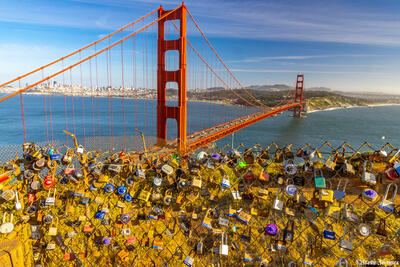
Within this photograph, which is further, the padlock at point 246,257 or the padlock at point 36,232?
the padlock at point 36,232

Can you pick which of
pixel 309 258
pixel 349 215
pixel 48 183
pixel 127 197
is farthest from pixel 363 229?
pixel 48 183

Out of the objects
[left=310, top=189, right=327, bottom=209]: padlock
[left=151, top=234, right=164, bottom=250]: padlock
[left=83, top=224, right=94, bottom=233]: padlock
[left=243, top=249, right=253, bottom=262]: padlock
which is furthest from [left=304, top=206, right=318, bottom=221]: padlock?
[left=83, top=224, right=94, bottom=233]: padlock

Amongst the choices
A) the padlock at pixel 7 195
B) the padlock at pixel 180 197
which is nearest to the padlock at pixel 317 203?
the padlock at pixel 180 197

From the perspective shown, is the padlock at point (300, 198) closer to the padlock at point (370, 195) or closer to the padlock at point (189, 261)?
the padlock at point (370, 195)

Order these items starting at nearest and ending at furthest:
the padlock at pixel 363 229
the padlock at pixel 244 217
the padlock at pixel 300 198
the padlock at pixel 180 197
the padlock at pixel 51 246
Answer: the padlock at pixel 363 229, the padlock at pixel 300 198, the padlock at pixel 244 217, the padlock at pixel 180 197, the padlock at pixel 51 246

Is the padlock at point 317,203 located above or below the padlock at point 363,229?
above

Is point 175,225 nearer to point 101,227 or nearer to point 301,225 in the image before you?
point 101,227
